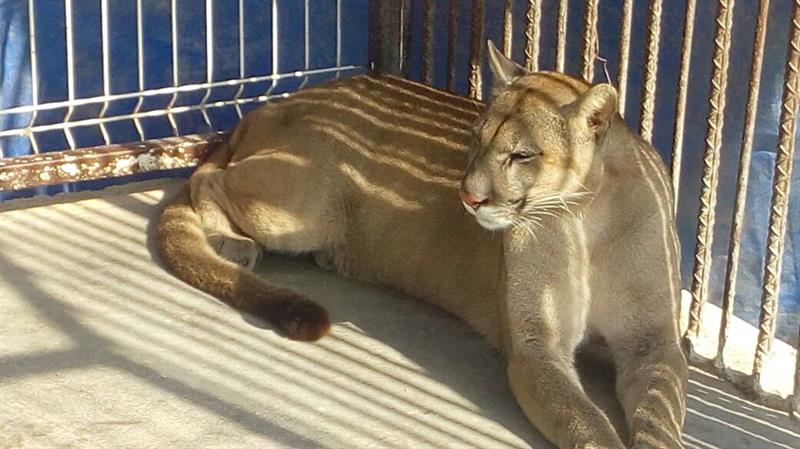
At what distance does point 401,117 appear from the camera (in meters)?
4.70

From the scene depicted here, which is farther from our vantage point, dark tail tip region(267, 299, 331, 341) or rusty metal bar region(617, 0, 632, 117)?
rusty metal bar region(617, 0, 632, 117)

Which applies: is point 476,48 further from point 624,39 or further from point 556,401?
point 556,401

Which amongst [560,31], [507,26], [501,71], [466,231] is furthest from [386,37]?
[501,71]

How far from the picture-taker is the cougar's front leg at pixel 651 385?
347cm

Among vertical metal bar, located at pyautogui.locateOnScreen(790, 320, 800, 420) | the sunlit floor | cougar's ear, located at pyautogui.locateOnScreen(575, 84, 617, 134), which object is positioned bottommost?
vertical metal bar, located at pyautogui.locateOnScreen(790, 320, 800, 420)

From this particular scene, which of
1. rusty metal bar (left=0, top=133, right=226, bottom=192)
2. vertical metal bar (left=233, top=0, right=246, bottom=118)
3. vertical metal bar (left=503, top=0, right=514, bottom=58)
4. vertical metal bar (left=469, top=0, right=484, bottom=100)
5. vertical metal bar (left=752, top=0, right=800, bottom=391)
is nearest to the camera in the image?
vertical metal bar (left=752, top=0, right=800, bottom=391)

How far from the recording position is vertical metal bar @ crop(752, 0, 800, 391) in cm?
388

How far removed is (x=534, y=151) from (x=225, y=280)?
125cm

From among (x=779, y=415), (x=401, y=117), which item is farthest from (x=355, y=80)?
(x=779, y=415)

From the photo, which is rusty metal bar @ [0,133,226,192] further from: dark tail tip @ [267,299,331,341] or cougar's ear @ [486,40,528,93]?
cougar's ear @ [486,40,528,93]

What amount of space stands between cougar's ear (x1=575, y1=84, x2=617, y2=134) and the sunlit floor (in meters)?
0.81

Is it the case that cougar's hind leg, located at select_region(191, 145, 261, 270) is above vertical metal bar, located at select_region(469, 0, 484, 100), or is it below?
below

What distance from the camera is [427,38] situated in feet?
17.8

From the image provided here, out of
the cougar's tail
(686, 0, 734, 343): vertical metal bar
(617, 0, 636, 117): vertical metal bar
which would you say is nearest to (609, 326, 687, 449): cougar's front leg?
(686, 0, 734, 343): vertical metal bar
